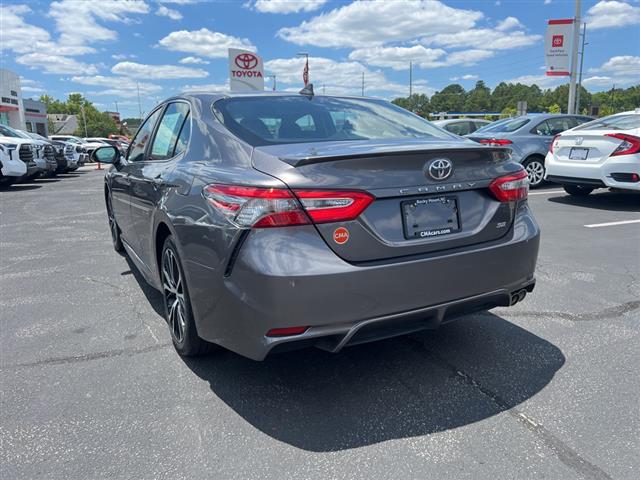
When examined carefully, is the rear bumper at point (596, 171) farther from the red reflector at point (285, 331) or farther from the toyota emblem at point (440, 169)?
the red reflector at point (285, 331)

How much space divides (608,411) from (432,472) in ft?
3.47

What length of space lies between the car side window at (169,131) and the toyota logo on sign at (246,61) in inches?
845

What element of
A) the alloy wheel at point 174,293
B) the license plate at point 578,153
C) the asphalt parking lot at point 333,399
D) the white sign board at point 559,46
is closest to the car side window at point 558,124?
the license plate at point 578,153

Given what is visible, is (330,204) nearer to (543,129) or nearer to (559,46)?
(543,129)

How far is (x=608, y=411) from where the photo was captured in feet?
8.27

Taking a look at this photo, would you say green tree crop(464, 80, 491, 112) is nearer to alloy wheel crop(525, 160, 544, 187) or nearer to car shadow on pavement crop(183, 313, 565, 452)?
alloy wheel crop(525, 160, 544, 187)

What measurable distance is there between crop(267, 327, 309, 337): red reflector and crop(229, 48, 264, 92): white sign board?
2252 centimetres

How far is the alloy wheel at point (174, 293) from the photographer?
3044mm

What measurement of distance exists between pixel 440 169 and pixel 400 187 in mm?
266

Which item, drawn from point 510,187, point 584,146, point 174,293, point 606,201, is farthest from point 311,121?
point 606,201

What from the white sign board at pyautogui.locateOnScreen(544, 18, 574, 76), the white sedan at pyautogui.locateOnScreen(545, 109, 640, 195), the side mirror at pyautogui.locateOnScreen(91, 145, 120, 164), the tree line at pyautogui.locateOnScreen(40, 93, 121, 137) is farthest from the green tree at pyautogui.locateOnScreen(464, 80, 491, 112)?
the side mirror at pyautogui.locateOnScreen(91, 145, 120, 164)

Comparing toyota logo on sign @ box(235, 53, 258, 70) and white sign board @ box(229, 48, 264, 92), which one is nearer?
white sign board @ box(229, 48, 264, 92)

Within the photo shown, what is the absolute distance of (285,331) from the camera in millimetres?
2275

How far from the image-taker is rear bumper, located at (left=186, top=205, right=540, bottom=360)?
222 cm
